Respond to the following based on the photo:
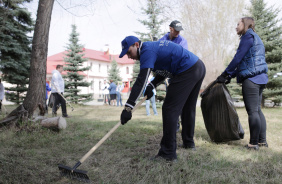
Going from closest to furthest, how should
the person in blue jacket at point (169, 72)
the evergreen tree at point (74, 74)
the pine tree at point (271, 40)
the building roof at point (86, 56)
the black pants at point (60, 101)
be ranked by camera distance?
the person in blue jacket at point (169, 72), the black pants at point (60, 101), the pine tree at point (271, 40), the evergreen tree at point (74, 74), the building roof at point (86, 56)

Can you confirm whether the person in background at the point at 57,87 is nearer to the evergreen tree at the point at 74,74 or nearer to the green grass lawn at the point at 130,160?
the green grass lawn at the point at 130,160

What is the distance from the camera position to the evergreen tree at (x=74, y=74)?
16.4 meters

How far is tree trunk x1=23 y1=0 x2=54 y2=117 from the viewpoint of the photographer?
5273mm

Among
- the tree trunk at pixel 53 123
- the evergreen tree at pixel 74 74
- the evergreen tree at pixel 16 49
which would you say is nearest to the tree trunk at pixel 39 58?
the tree trunk at pixel 53 123


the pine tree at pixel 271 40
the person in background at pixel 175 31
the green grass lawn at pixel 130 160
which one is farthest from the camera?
the pine tree at pixel 271 40

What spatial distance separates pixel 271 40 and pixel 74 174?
12.3m

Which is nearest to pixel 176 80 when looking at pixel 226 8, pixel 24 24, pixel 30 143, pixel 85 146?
pixel 85 146

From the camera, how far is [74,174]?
2.55 metres

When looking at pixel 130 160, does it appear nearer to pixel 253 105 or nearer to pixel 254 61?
pixel 253 105

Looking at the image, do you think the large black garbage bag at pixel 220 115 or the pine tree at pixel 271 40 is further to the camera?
the pine tree at pixel 271 40

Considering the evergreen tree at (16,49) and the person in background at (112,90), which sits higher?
the evergreen tree at (16,49)

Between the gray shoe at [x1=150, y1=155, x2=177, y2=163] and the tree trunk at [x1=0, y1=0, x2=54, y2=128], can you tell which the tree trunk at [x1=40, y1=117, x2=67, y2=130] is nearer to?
the tree trunk at [x1=0, y1=0, x2=54, y2=128]

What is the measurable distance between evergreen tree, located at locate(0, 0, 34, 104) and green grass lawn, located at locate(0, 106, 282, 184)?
1132 cm

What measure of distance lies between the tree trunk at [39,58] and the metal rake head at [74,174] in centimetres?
305
